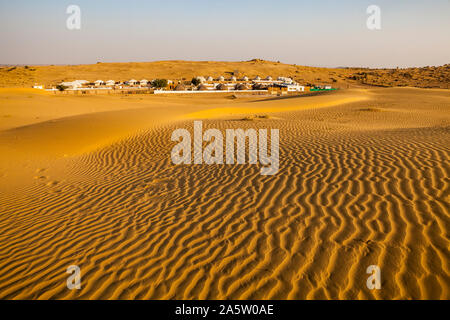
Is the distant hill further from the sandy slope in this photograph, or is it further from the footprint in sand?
the footprint in sand

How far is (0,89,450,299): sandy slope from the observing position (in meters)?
3.05

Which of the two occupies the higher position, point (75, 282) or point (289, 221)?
point (289, 221)

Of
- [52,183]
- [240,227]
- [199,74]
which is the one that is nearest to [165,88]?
[199,74]

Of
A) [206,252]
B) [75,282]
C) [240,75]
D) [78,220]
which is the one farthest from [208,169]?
[240,75]

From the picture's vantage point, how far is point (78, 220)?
4.88 metres

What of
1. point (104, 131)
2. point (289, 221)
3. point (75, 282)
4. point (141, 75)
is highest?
point (141, 75)

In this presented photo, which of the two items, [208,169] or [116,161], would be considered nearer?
[208,169]

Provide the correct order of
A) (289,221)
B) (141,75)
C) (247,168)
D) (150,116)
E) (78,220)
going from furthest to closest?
(141,75) → (150,116) → (247,168) → (78,220) → (289,221)

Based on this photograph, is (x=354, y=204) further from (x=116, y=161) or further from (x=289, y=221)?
(x=116, y=161)

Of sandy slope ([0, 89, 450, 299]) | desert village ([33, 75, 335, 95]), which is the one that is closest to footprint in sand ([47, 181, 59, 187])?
sandy slope ([0, 89, 450, 299])

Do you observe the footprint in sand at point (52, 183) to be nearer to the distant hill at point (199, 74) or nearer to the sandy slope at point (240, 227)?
the sandy slope at point (240, 227)

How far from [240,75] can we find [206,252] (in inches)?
2908

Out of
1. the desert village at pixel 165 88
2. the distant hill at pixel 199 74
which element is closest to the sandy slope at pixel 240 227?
the desert village at pixel 165 88

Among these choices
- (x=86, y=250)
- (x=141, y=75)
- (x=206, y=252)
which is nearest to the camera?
(x=206, y=252)
